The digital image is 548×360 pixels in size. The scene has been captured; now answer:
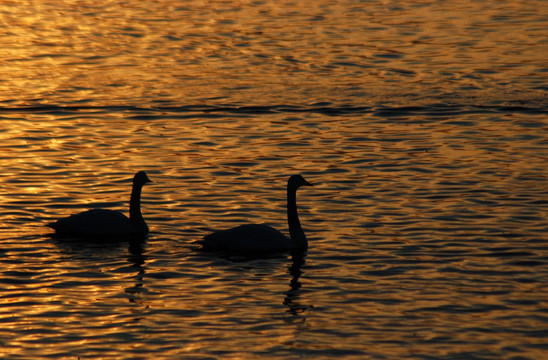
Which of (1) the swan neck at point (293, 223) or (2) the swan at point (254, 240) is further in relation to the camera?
(1) the swan neck at point (293, 223)

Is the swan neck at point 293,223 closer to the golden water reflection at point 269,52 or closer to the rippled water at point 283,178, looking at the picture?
the rippled water at point 283,178

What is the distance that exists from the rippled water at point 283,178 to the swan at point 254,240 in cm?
22

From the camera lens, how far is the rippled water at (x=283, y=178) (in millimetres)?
15109

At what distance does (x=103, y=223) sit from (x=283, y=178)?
4.91m

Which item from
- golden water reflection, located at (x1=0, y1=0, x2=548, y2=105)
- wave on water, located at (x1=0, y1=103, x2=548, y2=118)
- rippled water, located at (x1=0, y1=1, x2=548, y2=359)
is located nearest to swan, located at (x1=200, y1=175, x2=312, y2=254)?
rippled water, located at (x1=0, y1=1, x2=548, y2=359)

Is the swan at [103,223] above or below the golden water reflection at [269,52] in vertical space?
below

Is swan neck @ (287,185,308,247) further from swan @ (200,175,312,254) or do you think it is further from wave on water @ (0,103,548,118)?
wave on water @ (0,103,548,118)

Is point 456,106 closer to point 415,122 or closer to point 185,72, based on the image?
point 415,122

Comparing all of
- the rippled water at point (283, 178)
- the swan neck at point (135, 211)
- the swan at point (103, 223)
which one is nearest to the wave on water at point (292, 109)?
the rippled water at point (283, 178)

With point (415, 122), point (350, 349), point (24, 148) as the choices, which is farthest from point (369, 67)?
point (350, 349)

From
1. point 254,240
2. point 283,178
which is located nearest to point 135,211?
point 254,240

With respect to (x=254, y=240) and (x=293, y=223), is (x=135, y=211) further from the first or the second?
(x=293, y=223)

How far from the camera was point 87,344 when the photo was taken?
1436cm

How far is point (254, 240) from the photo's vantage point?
18.2m
